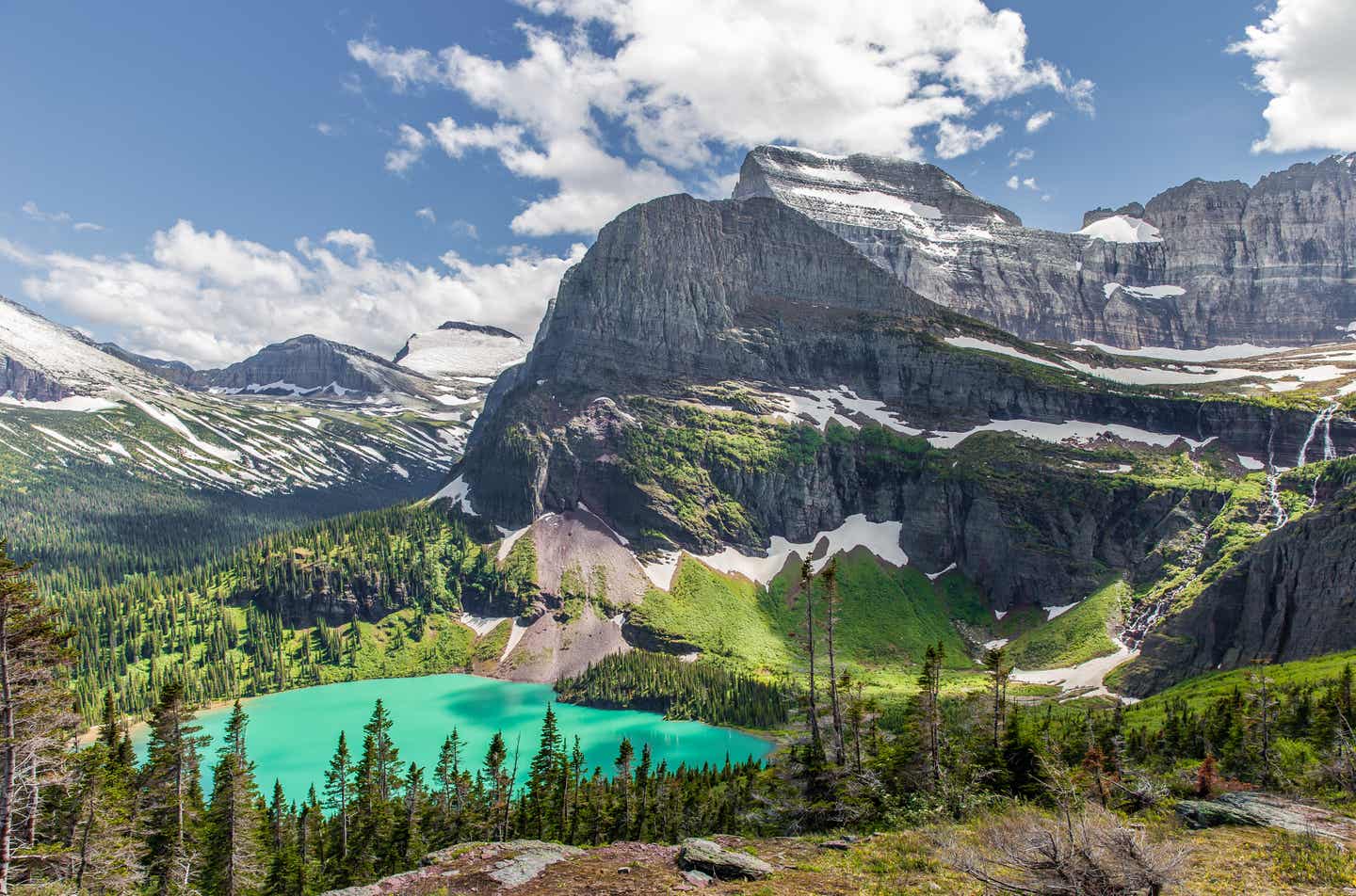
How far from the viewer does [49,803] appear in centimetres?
3675

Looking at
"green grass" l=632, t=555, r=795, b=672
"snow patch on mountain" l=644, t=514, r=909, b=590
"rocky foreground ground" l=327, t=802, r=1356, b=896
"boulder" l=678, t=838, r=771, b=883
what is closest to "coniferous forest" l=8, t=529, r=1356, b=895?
"rocky foreground ground" l=327, t=802, r=1356, b=896

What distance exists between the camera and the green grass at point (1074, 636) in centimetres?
12625

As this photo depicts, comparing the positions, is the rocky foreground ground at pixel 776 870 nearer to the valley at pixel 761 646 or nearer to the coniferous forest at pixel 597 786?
the valley at pixel 761 646

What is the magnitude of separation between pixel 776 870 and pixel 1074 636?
5347 inches

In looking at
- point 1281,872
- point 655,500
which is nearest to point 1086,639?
point 655,500

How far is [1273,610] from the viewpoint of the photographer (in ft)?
338

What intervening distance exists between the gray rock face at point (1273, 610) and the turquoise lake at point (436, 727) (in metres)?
65.3

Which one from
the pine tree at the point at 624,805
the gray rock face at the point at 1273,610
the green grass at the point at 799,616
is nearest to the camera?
the pine tree at the point at 624,805

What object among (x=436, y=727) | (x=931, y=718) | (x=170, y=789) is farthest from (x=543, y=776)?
(x=436, y=727)

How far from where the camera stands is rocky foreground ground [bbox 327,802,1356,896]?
1630 cm

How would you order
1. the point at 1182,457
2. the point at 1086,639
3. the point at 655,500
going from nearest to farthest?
the point at 1086,639 < the point at 1182,457 < the point at 655,500

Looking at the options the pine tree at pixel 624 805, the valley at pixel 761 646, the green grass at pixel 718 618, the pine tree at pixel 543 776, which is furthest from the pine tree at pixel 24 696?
the green grass at pixel 718 618

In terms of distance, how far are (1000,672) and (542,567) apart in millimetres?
147108

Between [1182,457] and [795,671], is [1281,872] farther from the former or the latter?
[1182,457]
